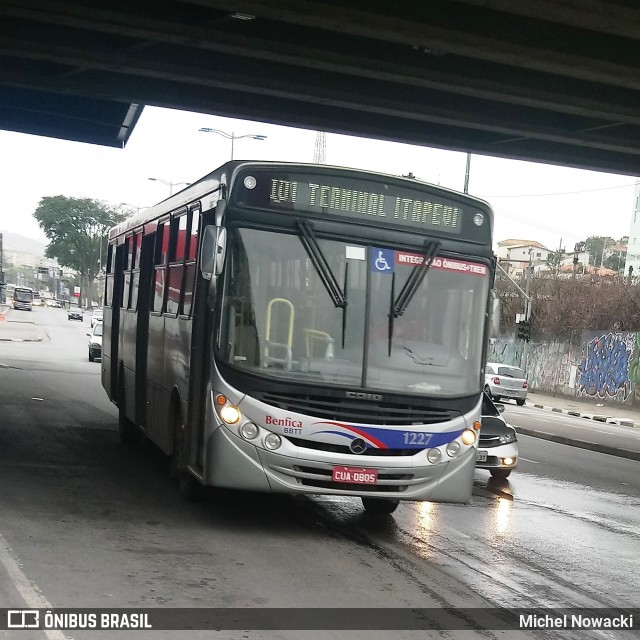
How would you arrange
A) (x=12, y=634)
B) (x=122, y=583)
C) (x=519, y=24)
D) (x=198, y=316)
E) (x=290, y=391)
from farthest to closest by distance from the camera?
(x=519, y=24), (x=198, y=316), (x=290, y=391), (x=122, y=583), (x=12, y=634)

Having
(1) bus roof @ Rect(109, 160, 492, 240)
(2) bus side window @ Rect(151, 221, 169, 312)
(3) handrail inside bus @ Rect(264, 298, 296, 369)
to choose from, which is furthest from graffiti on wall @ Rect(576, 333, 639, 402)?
(3) handrail inside bus @ Rect(264, 298, 296, 369)

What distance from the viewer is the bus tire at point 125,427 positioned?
47.1 ft

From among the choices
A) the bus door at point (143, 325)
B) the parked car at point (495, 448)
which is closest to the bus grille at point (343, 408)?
the bus door at point (143, 325)

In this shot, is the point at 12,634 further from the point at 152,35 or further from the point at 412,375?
the point at 152,35

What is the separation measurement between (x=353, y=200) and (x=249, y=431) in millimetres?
2240

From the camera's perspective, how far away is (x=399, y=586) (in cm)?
741

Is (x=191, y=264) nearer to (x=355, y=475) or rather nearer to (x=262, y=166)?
(x=262, y=166)

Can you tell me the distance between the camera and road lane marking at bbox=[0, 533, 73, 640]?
18.6 ft

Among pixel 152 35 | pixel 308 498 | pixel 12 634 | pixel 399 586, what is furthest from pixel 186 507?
pixel 152 35

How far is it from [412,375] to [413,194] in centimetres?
168

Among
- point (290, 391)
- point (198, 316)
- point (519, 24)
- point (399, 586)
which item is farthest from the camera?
point (519, 24)

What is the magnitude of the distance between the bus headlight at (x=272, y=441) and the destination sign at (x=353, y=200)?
195 cm

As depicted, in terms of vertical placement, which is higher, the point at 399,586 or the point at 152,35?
the point at 152,35

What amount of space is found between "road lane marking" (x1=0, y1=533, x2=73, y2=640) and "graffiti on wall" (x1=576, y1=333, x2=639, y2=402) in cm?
3674
